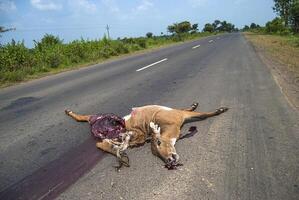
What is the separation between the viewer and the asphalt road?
11.9ft

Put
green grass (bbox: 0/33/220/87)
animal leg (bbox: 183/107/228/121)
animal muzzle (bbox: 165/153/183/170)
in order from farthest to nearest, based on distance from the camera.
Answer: green grass (bbox: 0/33/220/87) < animal leg (bbox: 183/107/228/121) < animal muzzle (bbox: 165/153/183/170)

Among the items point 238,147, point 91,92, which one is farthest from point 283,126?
point 91,92

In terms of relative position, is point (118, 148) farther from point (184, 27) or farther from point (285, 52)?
point (184, 27)


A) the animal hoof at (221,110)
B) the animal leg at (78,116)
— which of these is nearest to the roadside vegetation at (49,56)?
the animal leg at (78,116)

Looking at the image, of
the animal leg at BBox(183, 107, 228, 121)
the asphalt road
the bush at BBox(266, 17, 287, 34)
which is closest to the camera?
the asphalt road

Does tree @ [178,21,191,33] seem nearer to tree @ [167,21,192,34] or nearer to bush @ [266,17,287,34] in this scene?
tree @ [167,21,192,34]

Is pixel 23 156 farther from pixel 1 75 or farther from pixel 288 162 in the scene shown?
pixel 1 75

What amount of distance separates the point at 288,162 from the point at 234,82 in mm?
5299

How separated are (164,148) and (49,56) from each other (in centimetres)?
1531

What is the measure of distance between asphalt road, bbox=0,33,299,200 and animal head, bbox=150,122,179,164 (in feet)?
0.39

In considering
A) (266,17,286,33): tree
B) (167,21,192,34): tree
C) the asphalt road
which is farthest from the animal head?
(167,21,192,34): tree

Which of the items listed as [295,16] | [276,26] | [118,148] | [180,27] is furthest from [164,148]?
[180,27]

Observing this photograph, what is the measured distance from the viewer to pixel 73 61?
19.5m

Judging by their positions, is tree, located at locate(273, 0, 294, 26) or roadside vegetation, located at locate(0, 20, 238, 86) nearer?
roadside vegetation, located at locate(0, 20, 238, 86)
